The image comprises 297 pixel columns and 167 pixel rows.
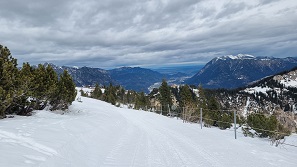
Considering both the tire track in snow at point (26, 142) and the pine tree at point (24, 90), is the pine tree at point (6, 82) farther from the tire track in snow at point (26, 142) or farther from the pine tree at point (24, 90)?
the tire track in snow at point (26, 142)

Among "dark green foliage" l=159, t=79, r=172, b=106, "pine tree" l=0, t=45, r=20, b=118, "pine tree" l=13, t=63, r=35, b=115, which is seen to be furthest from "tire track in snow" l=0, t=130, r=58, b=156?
"dark green foliage" l=159, t=79, r=172, b=106

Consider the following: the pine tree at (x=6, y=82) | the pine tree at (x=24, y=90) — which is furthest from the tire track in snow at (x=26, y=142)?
the pine tree at (x=24, y=90)

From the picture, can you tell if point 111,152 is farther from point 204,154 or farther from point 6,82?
point 6,82

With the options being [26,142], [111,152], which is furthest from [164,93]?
[26,142]

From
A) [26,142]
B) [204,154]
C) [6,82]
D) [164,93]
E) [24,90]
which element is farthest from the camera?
[164,93]

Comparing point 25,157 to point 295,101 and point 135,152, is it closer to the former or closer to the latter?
point 135,152

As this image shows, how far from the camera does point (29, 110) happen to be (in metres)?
14.1

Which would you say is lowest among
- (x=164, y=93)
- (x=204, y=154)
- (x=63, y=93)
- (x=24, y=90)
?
(x=204, y=154)

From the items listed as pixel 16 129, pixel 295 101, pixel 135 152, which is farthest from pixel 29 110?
pixel 295 101

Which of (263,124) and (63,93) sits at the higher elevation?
(63,93)

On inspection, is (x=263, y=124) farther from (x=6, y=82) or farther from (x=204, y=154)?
(x=6, y=82)

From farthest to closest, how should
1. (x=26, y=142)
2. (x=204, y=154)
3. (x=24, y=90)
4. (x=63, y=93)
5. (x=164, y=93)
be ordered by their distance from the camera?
(x=164, y=93), (x=63, y=93), (x=24, y=90), (x=204, y=154), (x=26, y=142)

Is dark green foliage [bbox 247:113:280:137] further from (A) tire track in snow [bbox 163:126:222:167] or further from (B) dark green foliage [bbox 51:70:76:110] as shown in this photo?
(B) dark green foliage [bbox 51:70:76:110]

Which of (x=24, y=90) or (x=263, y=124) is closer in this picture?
(x=24, y=90)
